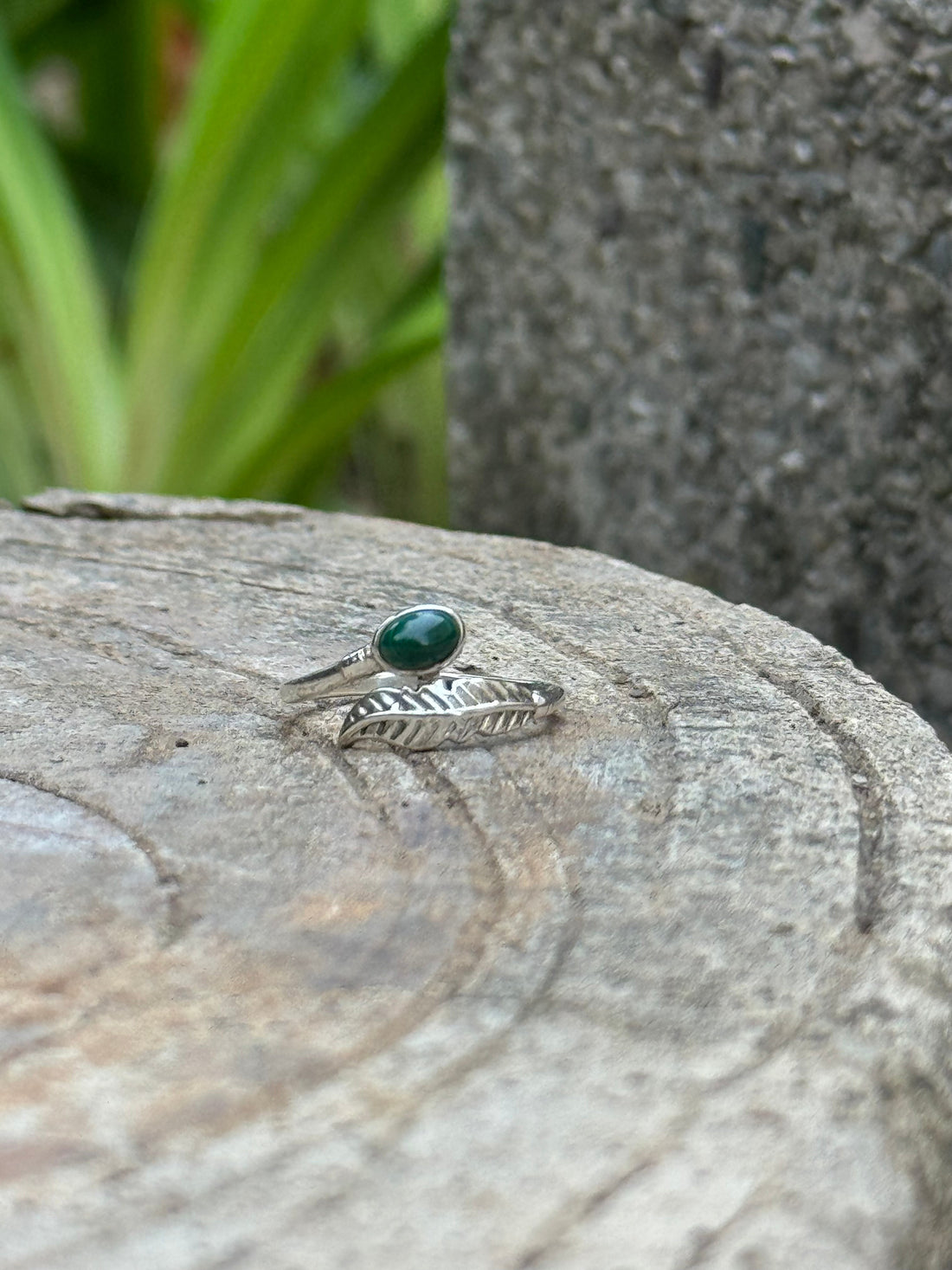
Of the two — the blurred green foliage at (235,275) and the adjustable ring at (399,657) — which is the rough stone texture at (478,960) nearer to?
the adjustable ring at (399,657)

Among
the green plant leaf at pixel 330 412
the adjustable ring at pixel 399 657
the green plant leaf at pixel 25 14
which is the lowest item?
the green plant leaf at pixel 330 412

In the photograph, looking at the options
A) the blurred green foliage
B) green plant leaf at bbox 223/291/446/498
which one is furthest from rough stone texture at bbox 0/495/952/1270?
the blurred green foliage

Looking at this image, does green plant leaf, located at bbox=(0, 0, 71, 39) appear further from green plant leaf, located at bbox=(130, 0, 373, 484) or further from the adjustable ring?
the adjustable ring

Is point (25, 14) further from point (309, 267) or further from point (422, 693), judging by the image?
point (422, 693)

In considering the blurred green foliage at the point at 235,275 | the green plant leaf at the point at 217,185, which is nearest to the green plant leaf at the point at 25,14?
the blurred green foliage at the point at 235,275

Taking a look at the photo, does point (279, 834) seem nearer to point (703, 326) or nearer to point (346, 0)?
point (703, 326)

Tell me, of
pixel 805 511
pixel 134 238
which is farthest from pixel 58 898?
pixel 134 238

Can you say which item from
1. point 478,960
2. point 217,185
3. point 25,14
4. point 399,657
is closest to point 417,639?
point 399,657
